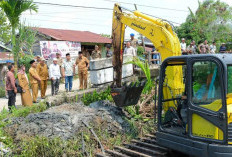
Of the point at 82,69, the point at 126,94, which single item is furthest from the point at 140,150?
the point at 82,69

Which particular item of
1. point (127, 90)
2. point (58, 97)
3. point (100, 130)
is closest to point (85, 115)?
point (100, 130)

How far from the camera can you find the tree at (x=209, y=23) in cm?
2116

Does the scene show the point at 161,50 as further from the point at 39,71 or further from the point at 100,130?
the point at 39,71

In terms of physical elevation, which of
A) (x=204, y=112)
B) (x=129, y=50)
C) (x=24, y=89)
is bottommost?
(x=24, y=89)

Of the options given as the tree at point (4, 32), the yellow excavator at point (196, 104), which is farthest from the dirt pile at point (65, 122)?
the tree at point (4, 32)

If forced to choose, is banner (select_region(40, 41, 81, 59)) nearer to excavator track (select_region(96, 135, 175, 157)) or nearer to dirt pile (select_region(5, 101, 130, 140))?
dirt pile (select_region(5, 101, 130, 140))

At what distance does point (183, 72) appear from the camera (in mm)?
4891

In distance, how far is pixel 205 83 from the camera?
380 centimetres

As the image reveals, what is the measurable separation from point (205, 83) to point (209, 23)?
2126cm

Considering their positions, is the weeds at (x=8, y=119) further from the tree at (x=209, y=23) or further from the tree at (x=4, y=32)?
the tree at (x=209, y=23)

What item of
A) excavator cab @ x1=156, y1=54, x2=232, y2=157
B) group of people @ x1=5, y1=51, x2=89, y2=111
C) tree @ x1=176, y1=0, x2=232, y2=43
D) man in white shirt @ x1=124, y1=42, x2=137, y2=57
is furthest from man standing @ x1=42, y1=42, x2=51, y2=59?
excavator cab @ x1=156, y1=54, x2=232, y2=157

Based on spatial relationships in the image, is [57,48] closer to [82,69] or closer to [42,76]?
[42,76]

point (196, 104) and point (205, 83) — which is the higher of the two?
point (205, 83)

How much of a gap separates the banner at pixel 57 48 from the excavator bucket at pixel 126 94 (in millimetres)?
11530
